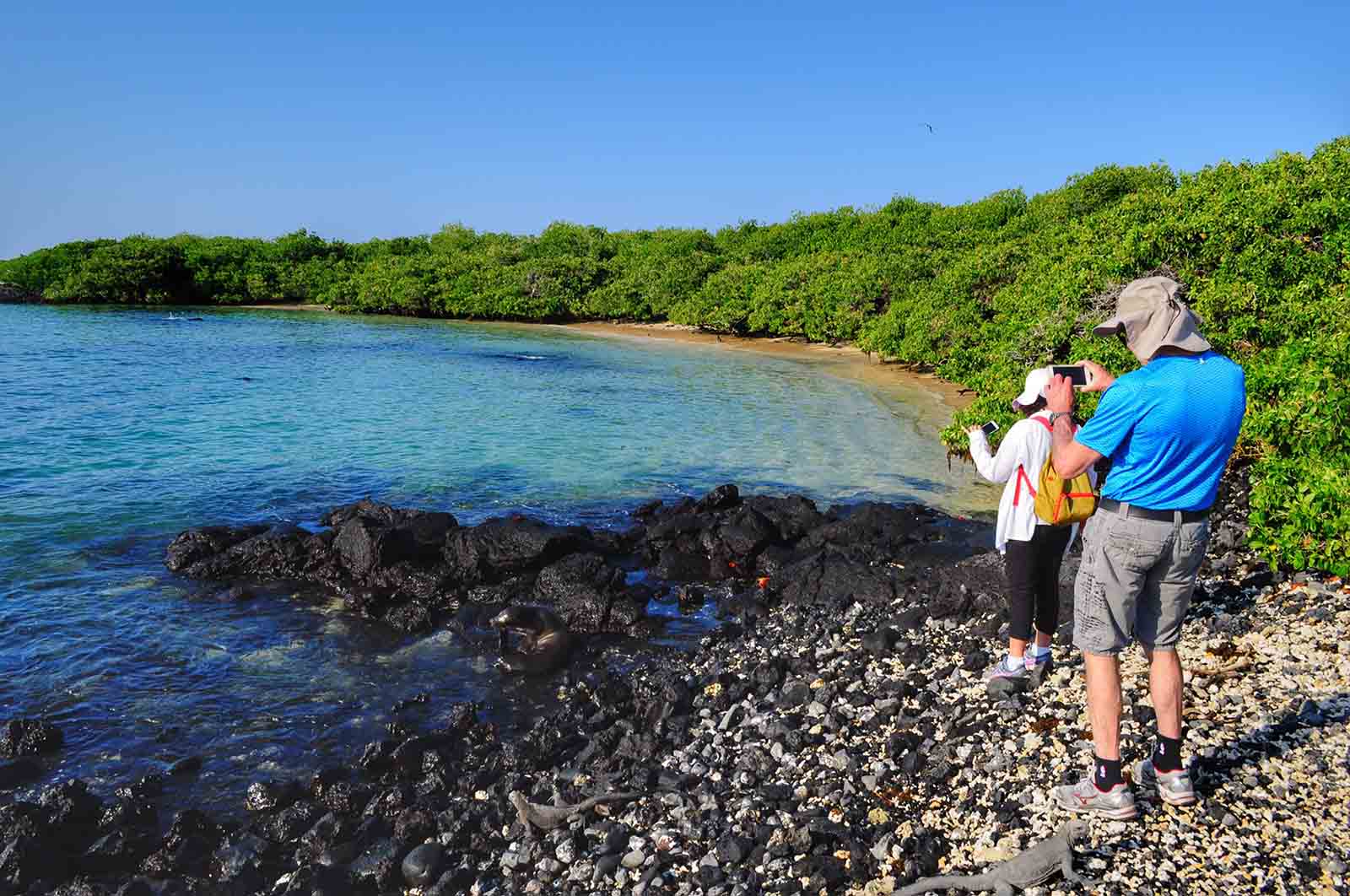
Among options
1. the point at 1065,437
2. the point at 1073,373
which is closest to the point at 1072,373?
the point at 1073,373

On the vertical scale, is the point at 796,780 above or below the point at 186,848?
above

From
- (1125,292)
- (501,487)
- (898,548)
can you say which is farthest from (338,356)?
(1125,292)

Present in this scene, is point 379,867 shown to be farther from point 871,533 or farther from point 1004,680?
point 871,533

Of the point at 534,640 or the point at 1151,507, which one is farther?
the point at 534,640

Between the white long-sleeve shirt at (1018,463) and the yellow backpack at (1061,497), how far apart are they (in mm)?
56

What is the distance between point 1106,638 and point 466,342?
41479 mm

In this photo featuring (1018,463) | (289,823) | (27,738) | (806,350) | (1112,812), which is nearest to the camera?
(1112,812)

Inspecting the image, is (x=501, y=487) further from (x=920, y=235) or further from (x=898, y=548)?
(x=920, y=235)

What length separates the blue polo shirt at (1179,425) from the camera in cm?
415

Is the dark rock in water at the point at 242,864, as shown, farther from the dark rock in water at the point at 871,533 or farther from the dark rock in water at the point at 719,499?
the dark rock in water at the point at 719,499

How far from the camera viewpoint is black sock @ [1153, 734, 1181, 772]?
447 cm

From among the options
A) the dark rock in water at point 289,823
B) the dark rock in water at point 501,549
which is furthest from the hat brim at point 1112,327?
the dark rock in water at point 501,549

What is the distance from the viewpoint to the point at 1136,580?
4320 millimetres

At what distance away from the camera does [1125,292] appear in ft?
14.4
